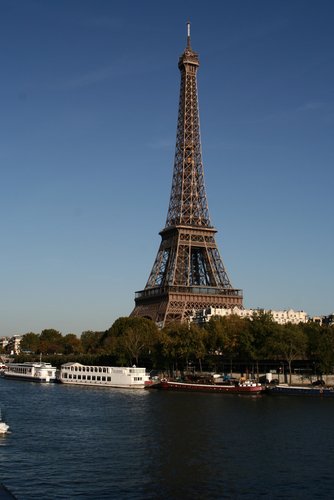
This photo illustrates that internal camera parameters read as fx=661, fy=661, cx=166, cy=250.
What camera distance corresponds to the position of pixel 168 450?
148 feet

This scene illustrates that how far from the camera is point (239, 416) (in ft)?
203

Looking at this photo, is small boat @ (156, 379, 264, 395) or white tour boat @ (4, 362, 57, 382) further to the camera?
white tour boat @ (4, 362, 57, 382)

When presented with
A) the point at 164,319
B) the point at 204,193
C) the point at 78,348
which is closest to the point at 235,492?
the point at 164,319

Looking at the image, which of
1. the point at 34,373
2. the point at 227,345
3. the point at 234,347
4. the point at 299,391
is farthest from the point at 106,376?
the point at 299,391

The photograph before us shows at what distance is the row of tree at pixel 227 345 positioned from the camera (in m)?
99.4

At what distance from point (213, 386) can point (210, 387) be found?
0.44 meters

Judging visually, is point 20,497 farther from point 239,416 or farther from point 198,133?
point 198,133

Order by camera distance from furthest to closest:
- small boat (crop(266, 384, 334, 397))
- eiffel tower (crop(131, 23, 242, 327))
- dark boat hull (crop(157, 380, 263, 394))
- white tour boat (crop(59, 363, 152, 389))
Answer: eiffel tower (crop(131, 23, 242, 327)) → white tour boat (crop(59, 363, 152, 389)) → dark boat hull (crop(157, 380, 263, 394)) → small boat (crop(266, 384, 334, 397))

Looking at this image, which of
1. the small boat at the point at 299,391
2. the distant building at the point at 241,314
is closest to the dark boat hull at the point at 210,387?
the small boat at the point at 299,391

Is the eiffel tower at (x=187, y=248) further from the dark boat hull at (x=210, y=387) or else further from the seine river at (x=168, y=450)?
the seine river at (x=168, y=450)

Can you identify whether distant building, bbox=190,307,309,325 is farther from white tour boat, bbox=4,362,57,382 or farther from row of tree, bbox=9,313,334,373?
white tour boat, bbox=4,362,57,382

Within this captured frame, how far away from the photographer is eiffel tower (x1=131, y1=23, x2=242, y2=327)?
134 m

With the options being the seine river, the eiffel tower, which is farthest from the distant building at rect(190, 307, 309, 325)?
the seine river

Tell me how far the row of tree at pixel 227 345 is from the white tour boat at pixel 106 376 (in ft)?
25.3
